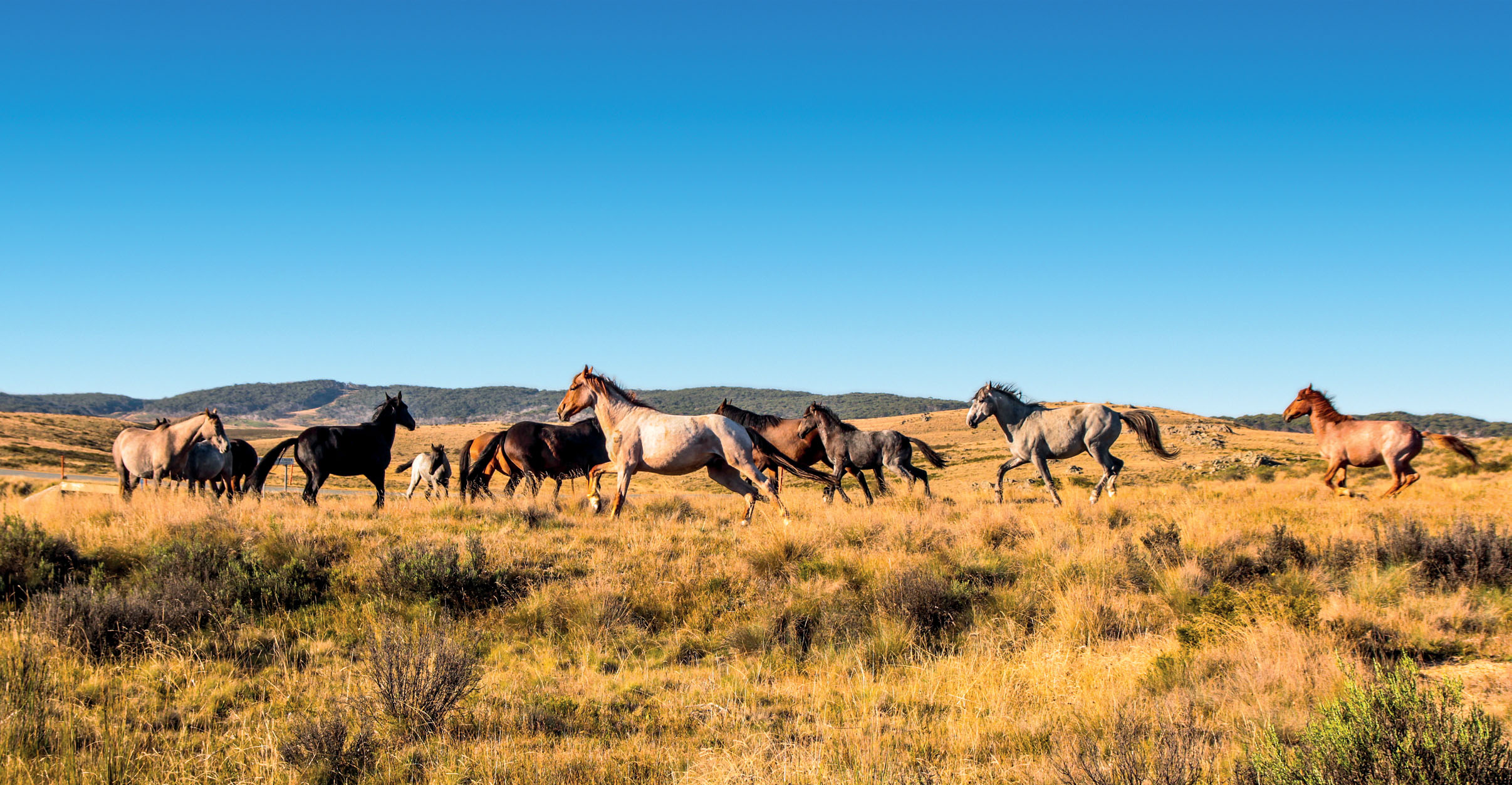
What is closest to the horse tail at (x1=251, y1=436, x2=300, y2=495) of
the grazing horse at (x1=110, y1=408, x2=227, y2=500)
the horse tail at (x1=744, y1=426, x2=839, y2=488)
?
the grazing horse at (x1=110, y1=408, x2=227, y2=500)

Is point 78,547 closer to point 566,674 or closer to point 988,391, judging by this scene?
point 566,674

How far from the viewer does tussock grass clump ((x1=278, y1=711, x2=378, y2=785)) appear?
14.5 feet

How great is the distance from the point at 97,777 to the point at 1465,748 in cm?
627

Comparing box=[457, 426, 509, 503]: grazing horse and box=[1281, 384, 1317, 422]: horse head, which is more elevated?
box=[1281, 384, 1317, 422]: horse head

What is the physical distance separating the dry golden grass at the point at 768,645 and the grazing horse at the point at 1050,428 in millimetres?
3690

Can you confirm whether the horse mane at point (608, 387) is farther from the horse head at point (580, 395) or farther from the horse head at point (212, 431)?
the horse head at point (212, 431)

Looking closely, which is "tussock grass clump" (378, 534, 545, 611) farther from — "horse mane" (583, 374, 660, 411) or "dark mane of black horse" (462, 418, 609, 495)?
"dark mane of black horse" (462, 418, 609, 495)

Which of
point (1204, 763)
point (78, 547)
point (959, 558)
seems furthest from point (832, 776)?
point (78, 547)

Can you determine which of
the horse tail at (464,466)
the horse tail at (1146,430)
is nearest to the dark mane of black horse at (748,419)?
the horse tail at (464,466)

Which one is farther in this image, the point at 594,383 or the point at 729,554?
the point at 594,383

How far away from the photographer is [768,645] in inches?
279

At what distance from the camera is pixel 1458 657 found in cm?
609

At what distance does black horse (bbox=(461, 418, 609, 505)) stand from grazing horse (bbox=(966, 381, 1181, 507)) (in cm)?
744

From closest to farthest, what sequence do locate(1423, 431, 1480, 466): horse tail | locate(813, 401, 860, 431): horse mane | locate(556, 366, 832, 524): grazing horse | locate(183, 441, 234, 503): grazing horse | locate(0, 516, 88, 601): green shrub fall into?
locate(0, 516, 88, 601): green shrub < locate(556, 366, 832, 524): grazing horse < locate(813, 401, 860, 431): horse mane < locate(183, 441, 234, 503): grazing horse < locate(1423, 431, 1480, 466): horse tail
